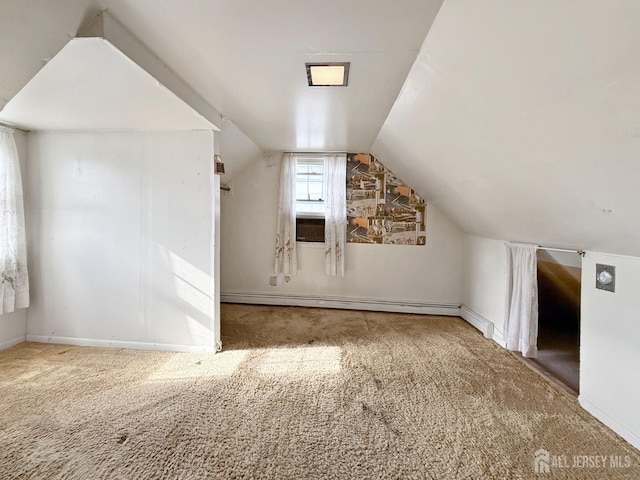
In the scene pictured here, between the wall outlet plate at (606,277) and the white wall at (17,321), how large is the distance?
14.5 feet

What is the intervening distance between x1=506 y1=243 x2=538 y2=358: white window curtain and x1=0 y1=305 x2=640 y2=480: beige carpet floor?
0.59 ft

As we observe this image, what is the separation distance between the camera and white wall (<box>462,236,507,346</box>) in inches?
104

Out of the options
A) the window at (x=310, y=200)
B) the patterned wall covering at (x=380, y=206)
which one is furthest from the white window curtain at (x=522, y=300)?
the window at (x=310, y=200)

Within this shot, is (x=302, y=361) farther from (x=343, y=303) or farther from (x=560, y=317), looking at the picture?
(x=560, y=317)

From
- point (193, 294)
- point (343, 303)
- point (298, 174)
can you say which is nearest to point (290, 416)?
point (193, 294)

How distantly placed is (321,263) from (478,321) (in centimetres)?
194

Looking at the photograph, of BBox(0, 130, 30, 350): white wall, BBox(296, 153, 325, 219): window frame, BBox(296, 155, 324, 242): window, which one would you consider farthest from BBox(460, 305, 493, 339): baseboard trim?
BBox(0, 130, 30, 350): white wall

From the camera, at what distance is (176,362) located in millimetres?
2193

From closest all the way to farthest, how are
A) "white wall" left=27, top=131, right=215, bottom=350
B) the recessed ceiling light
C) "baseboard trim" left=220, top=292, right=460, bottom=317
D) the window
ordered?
the recessed ceiling light → "white wall" left=27, top=131, right=215, bottom=350 → "baseboard trim" left=220, top=292, right=460, bottom=317 → the window

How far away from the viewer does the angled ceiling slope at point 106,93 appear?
1283 mm

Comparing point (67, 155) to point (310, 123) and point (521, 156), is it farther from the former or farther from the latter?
point (521, 156)

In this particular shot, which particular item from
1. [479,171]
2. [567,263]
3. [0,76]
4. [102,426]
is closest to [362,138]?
[479,171]

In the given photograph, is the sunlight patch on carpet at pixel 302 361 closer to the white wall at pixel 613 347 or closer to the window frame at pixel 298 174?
the white wall at pixel 613 347

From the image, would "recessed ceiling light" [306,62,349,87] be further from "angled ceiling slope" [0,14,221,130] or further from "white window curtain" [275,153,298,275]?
"white window curtain" [275,153,298,275]
